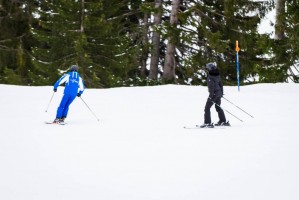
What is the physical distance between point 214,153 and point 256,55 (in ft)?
58.2

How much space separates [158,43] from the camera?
2380 centimetres

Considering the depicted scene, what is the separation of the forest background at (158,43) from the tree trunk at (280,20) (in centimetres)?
5

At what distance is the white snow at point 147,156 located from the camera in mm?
4789

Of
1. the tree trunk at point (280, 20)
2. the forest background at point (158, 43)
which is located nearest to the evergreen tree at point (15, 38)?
the forest background at point (158, 43)

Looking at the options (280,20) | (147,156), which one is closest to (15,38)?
(280,20)

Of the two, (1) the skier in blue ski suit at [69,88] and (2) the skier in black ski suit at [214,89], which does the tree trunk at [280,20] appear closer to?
(2) the skier in black ski suit at [214,89]

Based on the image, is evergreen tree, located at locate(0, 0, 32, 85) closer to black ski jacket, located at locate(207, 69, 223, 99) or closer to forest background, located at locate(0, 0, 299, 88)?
forest background, located at locate(0, 0, 299, 88)

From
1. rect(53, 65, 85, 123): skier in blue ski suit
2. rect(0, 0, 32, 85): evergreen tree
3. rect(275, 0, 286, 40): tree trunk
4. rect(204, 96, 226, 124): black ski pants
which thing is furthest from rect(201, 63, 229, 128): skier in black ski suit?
rect(0, 0, 32, 85): evergreen tree

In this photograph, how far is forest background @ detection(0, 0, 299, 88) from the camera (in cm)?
1962

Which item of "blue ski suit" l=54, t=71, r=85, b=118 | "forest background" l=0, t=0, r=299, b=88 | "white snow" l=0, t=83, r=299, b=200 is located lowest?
"white snow" l=0, t=83, r=299, b=200

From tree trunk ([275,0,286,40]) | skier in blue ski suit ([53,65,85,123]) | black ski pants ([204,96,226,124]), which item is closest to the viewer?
black ski pants ([204,96,226,124])

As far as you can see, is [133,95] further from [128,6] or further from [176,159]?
[128,6]

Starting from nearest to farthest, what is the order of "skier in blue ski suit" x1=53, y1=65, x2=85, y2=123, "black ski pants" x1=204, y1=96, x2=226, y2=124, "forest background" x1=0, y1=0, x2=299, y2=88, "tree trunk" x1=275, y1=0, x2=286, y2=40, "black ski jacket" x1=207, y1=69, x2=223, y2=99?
"black ski pants" x1=204, y1=96, x2=226, y2=124, "black ski jacket" x1=207, y1=69, x2=223, y2=99, "skier in blue ski suit" x1=53, y1=65, x2=85, y2=123, "tree trunk" x1=275, y1=0, x2=286, y2=40, "forest background" x1=0, y1=0, x2=299, y2=88

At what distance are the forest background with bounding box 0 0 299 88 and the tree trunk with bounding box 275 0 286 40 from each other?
0.05 m
